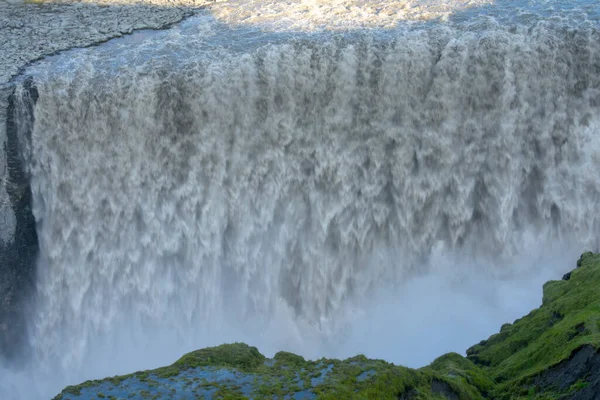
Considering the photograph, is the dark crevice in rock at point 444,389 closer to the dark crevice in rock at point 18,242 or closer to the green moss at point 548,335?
the green moss at point 548,335

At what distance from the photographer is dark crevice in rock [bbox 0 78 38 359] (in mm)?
24641

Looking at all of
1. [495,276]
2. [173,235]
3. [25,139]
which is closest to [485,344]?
[495,276]

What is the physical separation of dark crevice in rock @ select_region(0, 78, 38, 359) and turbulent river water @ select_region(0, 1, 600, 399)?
260 mm

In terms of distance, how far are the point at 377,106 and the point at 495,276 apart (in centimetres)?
670

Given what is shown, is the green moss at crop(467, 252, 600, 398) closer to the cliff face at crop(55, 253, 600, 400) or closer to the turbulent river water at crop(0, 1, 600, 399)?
the cliff face at crop(55, 253, 600, 400)

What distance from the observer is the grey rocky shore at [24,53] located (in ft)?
80.9

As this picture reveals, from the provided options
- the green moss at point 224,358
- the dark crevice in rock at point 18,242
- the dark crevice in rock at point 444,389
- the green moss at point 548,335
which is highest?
the dark crevice in rock at point 18,242

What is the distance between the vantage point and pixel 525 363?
52.3ft

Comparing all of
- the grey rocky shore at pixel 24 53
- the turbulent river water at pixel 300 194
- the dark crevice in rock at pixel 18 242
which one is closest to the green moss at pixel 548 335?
the turbulent river water at pixel 300 194

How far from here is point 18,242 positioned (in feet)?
81.0

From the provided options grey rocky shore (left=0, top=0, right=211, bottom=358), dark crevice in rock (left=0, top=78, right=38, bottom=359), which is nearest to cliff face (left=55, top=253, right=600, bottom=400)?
dark crevice in rock (left=0, top=78, right=38, bottom=359)

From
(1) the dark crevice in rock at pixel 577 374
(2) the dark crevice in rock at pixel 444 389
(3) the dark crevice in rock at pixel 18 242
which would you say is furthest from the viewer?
(3) the dark crevice in rock at pixel 18 242

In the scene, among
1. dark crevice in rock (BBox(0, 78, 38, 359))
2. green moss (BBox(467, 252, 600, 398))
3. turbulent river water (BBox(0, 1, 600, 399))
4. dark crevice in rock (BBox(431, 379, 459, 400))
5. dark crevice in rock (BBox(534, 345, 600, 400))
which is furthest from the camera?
dark crevice in rock (BBox(0, 78, 38, 359))

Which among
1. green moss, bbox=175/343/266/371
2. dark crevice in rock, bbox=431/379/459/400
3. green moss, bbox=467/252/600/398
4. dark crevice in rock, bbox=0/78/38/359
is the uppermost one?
dark crevice in rock, bbox=0/78/38/359
